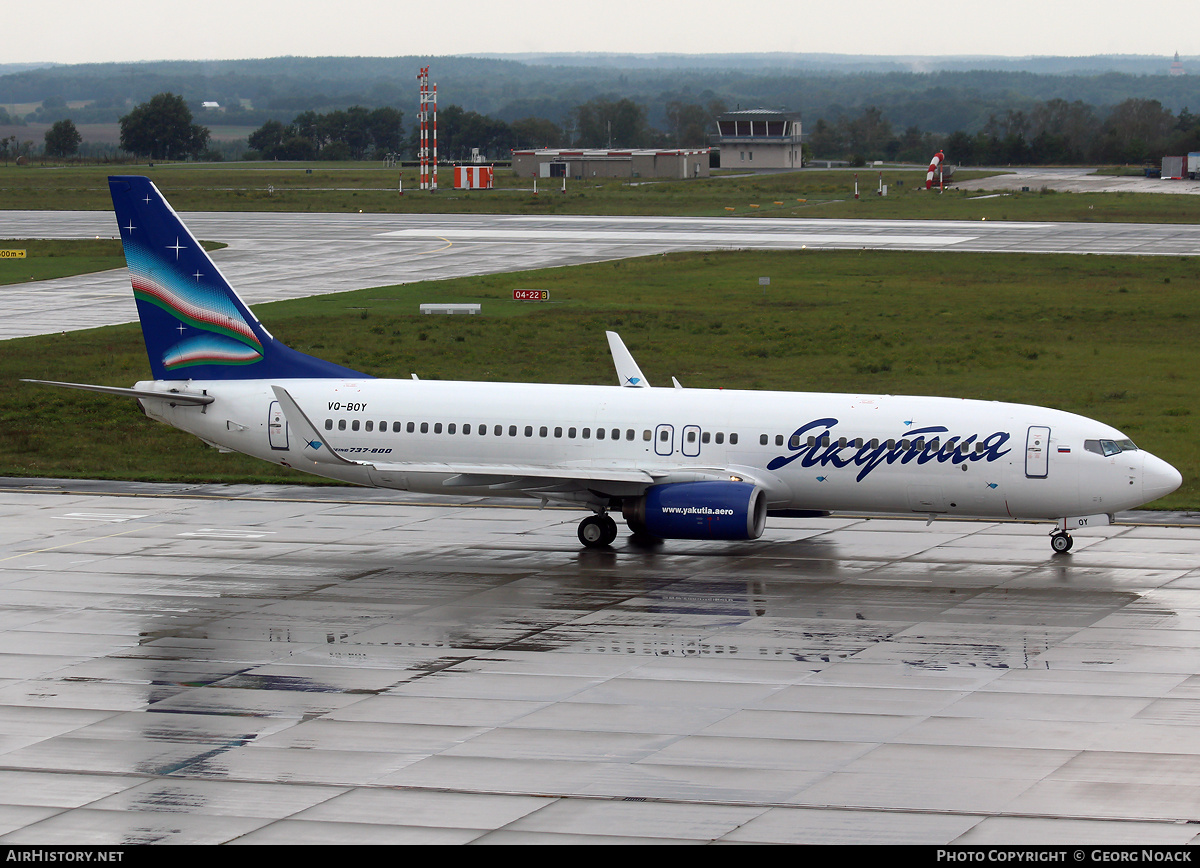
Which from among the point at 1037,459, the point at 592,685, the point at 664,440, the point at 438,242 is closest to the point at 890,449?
the point at 1037,459

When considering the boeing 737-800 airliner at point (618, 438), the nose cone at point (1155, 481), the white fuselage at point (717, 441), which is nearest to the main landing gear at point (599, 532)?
the boeing 737-800 airliner at point (618, 438)

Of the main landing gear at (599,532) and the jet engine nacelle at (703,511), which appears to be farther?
the main landing gear at (599,532)

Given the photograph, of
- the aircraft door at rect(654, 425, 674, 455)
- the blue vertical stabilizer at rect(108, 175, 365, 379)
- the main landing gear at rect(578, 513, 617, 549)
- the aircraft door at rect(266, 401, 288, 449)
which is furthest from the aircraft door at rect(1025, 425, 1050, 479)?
the aircraft door at rect(266, 401, 288, 449)

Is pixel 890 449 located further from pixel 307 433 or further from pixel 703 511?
pixel 307 433

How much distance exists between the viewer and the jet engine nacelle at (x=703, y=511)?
3534 cm

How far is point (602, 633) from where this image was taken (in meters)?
30.4

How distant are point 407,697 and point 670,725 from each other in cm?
495

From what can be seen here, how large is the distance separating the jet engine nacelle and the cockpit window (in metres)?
7.96

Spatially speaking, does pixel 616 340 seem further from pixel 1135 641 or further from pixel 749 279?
pixel 749 279

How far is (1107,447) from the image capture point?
35.5m

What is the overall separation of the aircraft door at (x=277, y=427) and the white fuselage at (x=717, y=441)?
38 mm

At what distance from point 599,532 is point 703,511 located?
148 inches

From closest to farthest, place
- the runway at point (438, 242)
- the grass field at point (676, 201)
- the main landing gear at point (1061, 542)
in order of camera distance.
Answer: the main landing gear at point (1061, 542)
the runway at point (438, 242)
the grass field at point (676, 201)

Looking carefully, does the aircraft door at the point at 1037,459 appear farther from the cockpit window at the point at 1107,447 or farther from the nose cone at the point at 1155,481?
the nose cone at the point at 1155,481
